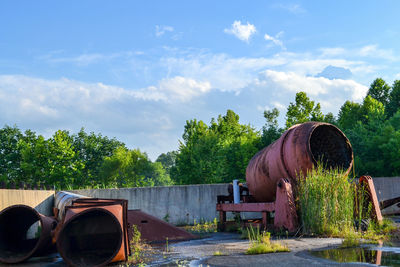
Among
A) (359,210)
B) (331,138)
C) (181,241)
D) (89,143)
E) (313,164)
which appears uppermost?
(89,143)

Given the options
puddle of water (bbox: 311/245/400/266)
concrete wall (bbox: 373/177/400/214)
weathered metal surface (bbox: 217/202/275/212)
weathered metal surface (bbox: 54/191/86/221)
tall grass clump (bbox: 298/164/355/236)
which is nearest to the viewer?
puddle of water (bbox: 311/245/400/266)

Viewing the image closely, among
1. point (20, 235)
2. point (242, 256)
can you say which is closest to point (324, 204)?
point (242, 256)

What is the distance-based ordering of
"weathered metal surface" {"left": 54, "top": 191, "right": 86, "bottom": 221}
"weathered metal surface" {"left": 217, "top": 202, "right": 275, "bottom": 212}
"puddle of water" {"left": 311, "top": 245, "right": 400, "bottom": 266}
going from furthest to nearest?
"weathered metal surface" {"left": 217, "top": 202, "right": 275, "bottom": 212} < "weathered metal surface" {"left": 54, "top": 191, "right": 86, "bottom": 221} < "puddle of water" {"left": 311, "top": 245, "right": 400, "bottom": 266}

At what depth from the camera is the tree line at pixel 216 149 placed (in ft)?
101

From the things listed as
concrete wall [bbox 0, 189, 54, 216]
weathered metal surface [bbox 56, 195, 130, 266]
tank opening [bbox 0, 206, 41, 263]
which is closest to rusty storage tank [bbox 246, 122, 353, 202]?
weathered metal surface [bbox 56, 195, 130, 266]

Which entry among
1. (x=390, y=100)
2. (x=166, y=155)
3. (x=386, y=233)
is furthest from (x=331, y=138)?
(x=166, y=155)

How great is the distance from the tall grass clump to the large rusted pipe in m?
5.12

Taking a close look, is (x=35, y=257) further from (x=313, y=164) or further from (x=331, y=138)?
(x=331, y=138)

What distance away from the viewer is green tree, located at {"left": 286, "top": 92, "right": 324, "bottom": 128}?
3969 centimetres

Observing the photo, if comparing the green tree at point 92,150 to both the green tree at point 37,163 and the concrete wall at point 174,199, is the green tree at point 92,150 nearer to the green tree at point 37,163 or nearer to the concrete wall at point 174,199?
the green tree at point 37,163

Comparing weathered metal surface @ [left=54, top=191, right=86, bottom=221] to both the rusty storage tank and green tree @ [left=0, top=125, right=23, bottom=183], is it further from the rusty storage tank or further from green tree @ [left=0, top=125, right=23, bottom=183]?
green tree @ [left=0, top=125, right=23, bottom=183]

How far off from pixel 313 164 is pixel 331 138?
46.5 inches

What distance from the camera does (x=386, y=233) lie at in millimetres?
8578

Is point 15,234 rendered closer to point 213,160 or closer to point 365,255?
point 365,255
